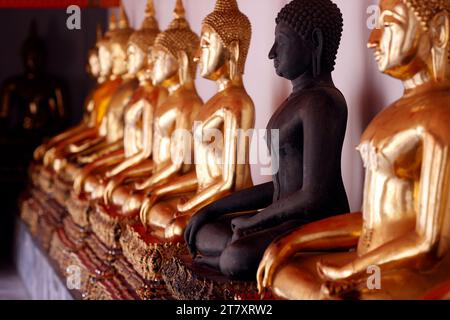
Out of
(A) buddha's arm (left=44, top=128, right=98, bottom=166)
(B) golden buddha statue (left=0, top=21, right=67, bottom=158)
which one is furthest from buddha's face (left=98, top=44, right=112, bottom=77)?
(B) golden buddha statue (left=0, top=21, right=67, bottom=158)

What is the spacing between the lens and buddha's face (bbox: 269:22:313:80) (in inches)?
107

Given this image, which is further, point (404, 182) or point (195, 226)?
point (195, 226)

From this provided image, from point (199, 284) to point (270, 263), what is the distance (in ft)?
1.30

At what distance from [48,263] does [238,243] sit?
314 cm

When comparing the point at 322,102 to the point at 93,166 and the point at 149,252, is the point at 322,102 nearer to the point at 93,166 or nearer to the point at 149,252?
the point at 149,252

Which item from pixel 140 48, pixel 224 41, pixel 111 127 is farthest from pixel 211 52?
pixel 111 127

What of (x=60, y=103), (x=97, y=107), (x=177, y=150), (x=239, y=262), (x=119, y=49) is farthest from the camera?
(x=60, y=103)

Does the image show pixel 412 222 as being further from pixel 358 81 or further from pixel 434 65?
pixel 358 81

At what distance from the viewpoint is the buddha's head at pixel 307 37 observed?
2.70 metres

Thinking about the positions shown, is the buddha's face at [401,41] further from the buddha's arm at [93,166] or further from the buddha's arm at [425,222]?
the buddha's arm at [93,166]

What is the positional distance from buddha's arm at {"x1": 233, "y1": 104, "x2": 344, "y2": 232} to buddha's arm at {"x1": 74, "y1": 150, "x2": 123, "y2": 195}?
2.39m

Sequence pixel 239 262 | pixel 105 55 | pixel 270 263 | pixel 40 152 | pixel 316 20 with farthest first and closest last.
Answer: pixel 40 152 → pixel 105 55 → pixel 316 20 → pixel 239 262 → pixel 270 263

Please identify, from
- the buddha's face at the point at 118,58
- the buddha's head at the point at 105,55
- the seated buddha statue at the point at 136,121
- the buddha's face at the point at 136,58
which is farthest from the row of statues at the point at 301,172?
the buddha's head at the point at 105,55

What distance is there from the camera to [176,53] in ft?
13.4
